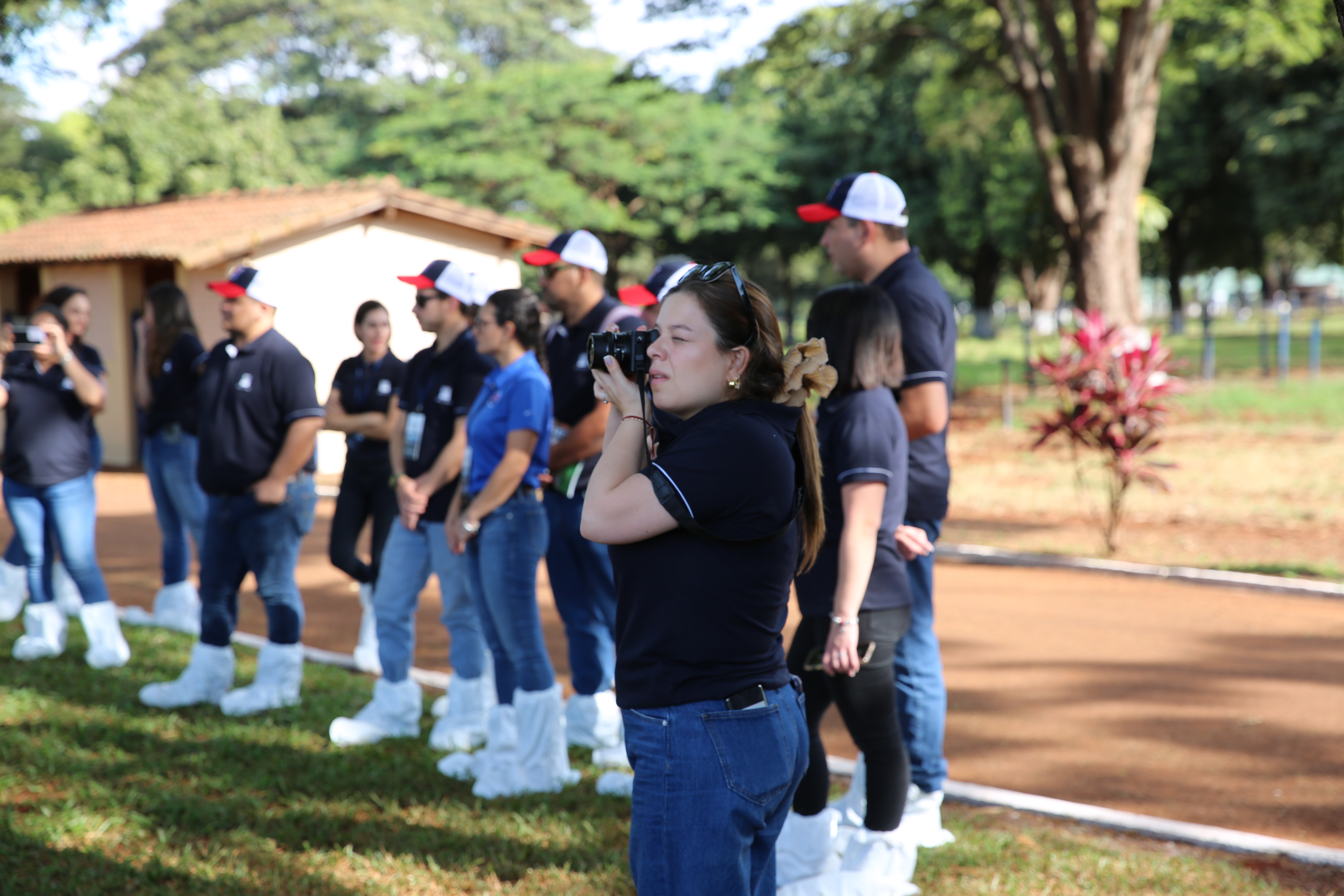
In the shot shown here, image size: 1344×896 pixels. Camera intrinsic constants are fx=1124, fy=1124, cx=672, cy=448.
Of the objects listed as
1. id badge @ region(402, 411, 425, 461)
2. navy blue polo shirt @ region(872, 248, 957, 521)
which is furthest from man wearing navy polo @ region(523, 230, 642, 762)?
A: navy blue polo shirt @ region(872, 248, 957, 521)

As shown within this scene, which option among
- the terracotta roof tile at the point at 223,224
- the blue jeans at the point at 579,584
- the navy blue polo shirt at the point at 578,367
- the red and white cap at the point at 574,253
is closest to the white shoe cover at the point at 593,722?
the blue jeans at the point at 579,584

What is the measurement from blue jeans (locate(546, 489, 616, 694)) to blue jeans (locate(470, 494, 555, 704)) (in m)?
0.32

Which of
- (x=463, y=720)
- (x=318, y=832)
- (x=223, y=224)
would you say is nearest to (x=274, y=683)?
(x=463, y=720)

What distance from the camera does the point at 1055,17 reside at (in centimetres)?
1673

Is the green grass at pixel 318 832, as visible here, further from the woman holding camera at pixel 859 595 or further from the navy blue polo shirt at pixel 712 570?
the navy blue polo shirt at pixel 712 570

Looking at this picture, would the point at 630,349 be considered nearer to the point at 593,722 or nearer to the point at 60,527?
the point at 593,722

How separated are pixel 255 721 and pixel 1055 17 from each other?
15.8 metres

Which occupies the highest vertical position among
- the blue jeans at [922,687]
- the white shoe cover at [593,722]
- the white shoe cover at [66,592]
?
the blue jeans at [922,687]

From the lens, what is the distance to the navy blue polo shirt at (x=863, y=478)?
331 cm

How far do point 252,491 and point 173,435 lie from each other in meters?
2.02

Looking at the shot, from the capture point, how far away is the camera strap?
86.0 inches

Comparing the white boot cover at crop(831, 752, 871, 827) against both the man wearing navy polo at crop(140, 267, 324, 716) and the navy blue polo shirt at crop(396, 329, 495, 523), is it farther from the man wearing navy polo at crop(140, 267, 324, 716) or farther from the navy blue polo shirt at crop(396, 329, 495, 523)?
the man wearing navy polo at crop(140, 267, 324, 716)

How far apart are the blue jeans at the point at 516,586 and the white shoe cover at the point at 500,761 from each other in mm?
140

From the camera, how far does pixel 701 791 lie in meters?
2.27
